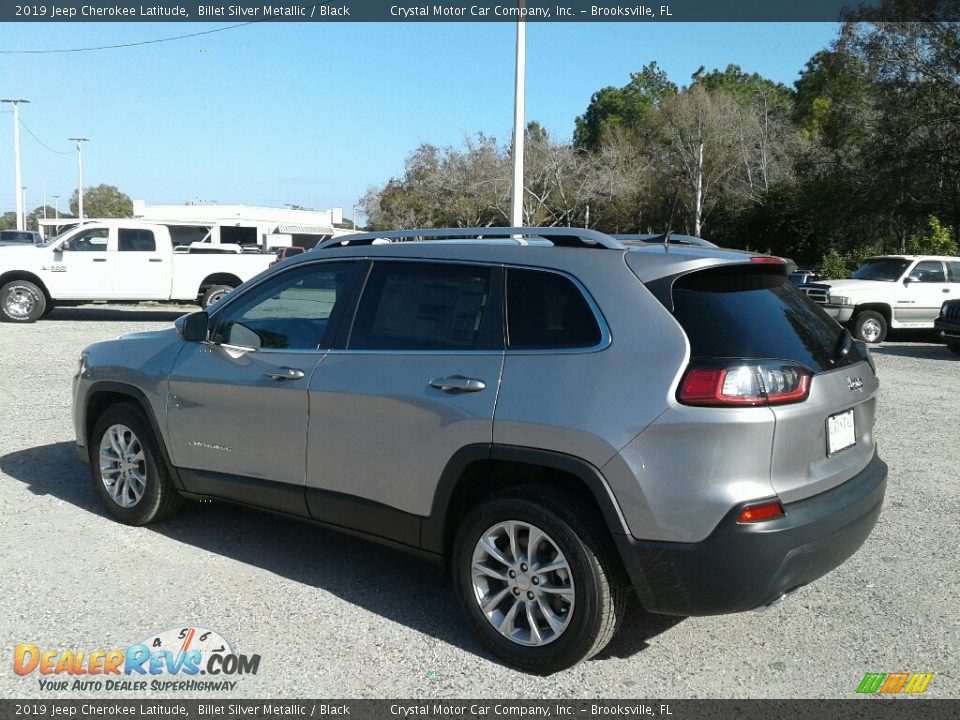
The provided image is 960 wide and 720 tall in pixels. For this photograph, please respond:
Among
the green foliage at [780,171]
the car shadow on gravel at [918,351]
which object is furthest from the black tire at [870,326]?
the green foliage at [780,171]

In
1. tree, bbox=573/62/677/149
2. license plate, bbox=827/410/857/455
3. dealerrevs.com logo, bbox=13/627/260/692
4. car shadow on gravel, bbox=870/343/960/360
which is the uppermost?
tree, bbox=573/62/677/149

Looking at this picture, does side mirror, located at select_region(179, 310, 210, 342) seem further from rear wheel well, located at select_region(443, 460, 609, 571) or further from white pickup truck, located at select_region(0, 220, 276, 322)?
white pickup truck, located at select_region(0, 220, 276, 322)

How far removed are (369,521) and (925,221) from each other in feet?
113

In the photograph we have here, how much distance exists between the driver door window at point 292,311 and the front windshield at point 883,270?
1561 cm

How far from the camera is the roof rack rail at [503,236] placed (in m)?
4.02

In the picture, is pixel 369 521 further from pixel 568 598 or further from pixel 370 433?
pixel 568 598

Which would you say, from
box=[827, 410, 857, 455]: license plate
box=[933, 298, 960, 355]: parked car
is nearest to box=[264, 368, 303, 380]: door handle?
box=[827, 410, 857, 455]: license plate

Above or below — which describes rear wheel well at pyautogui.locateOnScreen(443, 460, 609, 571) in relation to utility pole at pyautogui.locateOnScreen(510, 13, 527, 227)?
below

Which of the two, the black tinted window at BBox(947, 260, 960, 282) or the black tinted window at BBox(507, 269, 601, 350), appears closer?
the black tinted window at BBox(507, 269, 601, 350)

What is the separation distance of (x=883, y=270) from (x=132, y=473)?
1625cm

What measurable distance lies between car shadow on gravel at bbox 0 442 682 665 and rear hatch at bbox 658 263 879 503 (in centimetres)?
114

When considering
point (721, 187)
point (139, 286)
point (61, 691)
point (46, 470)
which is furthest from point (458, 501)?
point (721, 187)

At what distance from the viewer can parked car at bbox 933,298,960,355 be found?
50.8 ft

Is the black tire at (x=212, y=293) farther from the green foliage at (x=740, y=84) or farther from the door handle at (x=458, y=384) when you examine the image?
the green foliage at (x=740, y=84)
